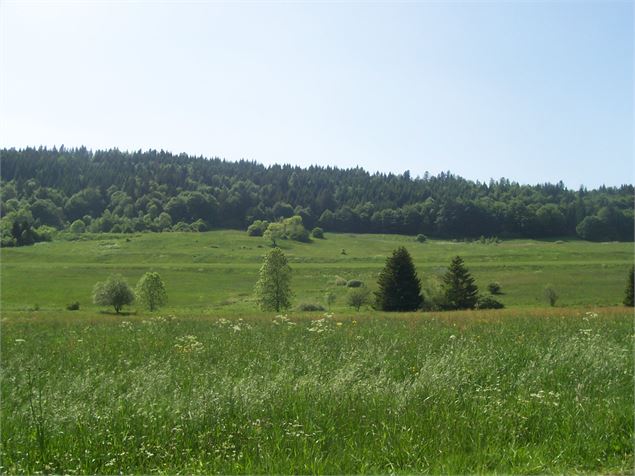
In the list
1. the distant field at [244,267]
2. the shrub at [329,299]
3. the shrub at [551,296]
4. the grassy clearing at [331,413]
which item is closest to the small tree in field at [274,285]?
the distant field at [244,267]

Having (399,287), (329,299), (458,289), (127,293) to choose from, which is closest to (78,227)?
(127,293)

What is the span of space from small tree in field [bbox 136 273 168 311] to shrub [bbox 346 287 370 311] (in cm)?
2221

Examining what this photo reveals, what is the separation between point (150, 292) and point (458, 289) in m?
34.3

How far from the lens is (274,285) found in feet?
187

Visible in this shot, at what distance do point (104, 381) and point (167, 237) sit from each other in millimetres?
169462

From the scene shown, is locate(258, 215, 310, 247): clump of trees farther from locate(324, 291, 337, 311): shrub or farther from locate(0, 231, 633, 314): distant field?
Result: locate(324, 291, 337, 311): shrub

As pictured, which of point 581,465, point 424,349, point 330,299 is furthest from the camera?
point 330,299

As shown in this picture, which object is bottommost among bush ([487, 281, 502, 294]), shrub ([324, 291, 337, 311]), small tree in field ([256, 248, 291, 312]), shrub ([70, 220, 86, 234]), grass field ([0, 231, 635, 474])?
shrub ([324, 291, 337, 311])

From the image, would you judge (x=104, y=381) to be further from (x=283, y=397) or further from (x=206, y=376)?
(x=283, y=397)

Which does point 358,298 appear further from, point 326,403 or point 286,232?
point 286,232

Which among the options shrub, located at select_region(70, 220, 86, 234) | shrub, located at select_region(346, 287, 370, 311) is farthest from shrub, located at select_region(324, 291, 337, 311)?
shrub, located at select_region(70, 220, 86, 234)

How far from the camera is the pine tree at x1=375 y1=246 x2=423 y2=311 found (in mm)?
53062

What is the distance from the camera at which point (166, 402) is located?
741cm

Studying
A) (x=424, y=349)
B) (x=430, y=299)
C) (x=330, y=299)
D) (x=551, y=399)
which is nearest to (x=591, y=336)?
(x=424, y=349)
